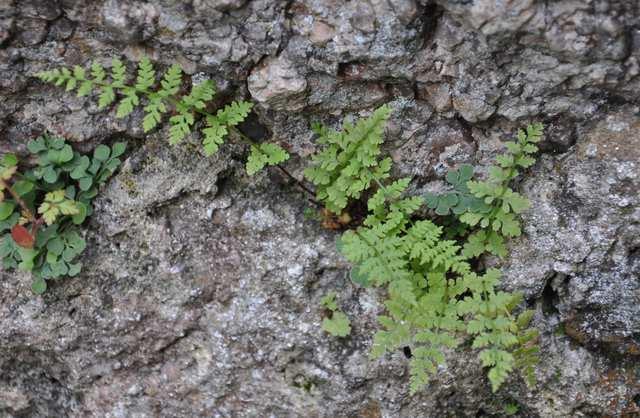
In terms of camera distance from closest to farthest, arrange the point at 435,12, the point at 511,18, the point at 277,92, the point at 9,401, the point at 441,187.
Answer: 1. the point at 511,18
2. the point at 435,12
3. the point at 277,92
4. the point at 441,187
5. the point at 9,401

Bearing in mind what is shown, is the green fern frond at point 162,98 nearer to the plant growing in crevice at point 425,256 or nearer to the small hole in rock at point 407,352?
the plant growing in crevice at point 425,256

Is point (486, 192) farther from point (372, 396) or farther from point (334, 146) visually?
point (372, 396)

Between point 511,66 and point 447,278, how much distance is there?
1.40 meters

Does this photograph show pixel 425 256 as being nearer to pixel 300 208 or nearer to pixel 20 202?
pixel 300 208

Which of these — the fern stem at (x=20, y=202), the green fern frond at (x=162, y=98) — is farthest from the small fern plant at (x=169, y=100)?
the fern stem at (x=20, y=202)

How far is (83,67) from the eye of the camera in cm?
389

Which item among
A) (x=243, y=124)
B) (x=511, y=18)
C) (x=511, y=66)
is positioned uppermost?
(x=511, y=18)

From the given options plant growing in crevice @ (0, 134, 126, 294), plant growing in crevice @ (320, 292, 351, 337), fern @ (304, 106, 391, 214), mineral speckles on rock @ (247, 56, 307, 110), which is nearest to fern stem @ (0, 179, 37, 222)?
plant growing in crevice @ (0, 134, 126, 294)

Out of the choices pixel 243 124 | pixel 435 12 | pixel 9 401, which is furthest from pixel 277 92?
pixel 9 401

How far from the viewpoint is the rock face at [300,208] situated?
3570 millimetres

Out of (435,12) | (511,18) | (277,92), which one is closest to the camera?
(511,18)

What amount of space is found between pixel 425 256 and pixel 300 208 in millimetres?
938

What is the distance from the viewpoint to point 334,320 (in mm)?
4031

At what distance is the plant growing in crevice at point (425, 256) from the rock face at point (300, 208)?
183mm
